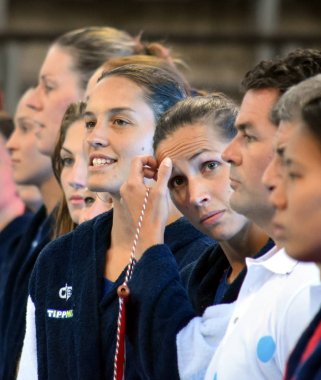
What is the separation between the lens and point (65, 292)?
2.41 meters

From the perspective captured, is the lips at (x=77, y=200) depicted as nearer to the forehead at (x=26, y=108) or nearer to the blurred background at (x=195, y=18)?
the forehead at (x=26, y=108)

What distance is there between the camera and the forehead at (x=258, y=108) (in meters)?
1.96

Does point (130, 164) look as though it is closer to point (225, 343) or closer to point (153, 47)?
point (225, 343)

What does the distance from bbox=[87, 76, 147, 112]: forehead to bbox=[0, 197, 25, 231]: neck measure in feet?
4.63

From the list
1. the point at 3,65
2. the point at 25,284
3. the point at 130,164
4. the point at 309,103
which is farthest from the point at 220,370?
the point at 3,65

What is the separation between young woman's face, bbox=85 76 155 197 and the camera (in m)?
2.46

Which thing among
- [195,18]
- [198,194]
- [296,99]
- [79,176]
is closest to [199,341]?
[198,194]

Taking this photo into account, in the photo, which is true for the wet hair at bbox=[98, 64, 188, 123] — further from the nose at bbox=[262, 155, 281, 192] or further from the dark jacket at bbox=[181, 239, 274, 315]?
the nose at bbox=[262, 155, 281, 192]

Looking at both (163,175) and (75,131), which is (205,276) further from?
(75,131)

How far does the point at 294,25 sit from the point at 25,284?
5698 millimetres

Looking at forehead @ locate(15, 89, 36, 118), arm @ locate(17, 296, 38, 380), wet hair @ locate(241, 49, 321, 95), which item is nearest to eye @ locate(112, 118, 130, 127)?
arm @ locate(17, 296, 38, 380)

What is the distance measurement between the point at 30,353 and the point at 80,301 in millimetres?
221

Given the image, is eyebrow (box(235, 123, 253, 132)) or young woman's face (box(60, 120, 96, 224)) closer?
eyebrow (box(235, 123, 253, 132))

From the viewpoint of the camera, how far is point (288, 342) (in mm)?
1812
